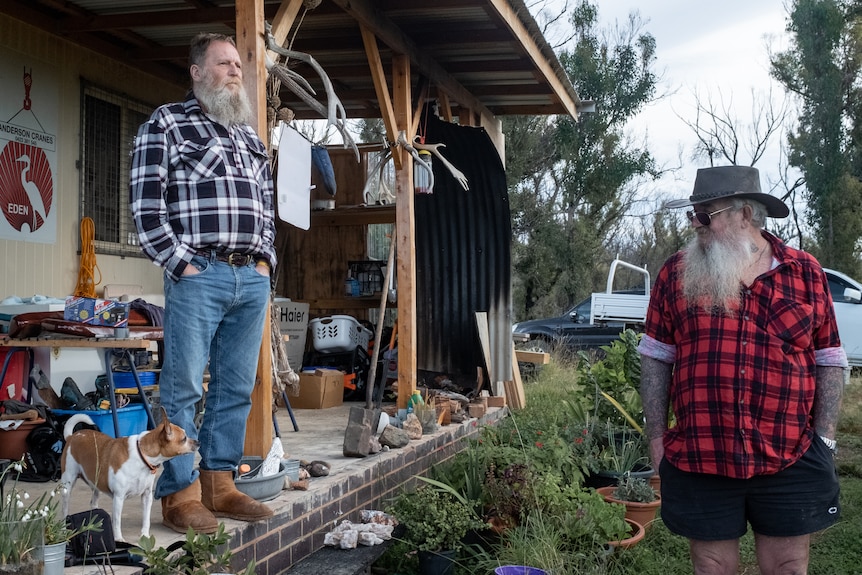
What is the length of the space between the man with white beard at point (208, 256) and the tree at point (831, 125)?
24.1 m

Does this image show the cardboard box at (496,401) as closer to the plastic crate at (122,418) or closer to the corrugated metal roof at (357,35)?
the corrugated metal roof at (357,35)

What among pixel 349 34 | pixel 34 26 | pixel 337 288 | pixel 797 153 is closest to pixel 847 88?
pixel 797 153

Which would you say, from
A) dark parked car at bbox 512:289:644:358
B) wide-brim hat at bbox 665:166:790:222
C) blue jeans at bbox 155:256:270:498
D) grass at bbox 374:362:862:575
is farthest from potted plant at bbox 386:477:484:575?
dark parked car at bbox 512:289:644:358

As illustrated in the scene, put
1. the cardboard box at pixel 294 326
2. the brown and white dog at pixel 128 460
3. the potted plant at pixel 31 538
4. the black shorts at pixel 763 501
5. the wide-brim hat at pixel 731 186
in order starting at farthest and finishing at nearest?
1. the cardboard box at pixel 294 326
2. the brown and white dog at pixel 128 460
3. the wide-brim hat at pixel 731 186
4. the black shorts at pixel 763 501
5. the potted plant at pixel 31 538

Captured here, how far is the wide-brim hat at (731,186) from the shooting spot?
285 centimetres

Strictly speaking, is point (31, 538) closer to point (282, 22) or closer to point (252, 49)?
point (252, 49)

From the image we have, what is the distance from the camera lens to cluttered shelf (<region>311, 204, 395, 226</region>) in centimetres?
923

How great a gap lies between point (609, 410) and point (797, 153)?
78.6 ft

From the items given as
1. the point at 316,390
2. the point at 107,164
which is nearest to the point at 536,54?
the point at 316,390

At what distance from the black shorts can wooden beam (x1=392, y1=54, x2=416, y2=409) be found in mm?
3804

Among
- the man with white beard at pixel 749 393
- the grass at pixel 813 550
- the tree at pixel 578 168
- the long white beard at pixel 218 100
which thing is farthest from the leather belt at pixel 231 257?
the tree at pixel 578 168

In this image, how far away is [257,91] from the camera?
4.10 metres

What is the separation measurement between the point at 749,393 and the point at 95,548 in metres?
2.26

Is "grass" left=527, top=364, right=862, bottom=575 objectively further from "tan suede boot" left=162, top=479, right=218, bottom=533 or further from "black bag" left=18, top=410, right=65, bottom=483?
"black bag" left=18, top=410, right=65, bottom=483
